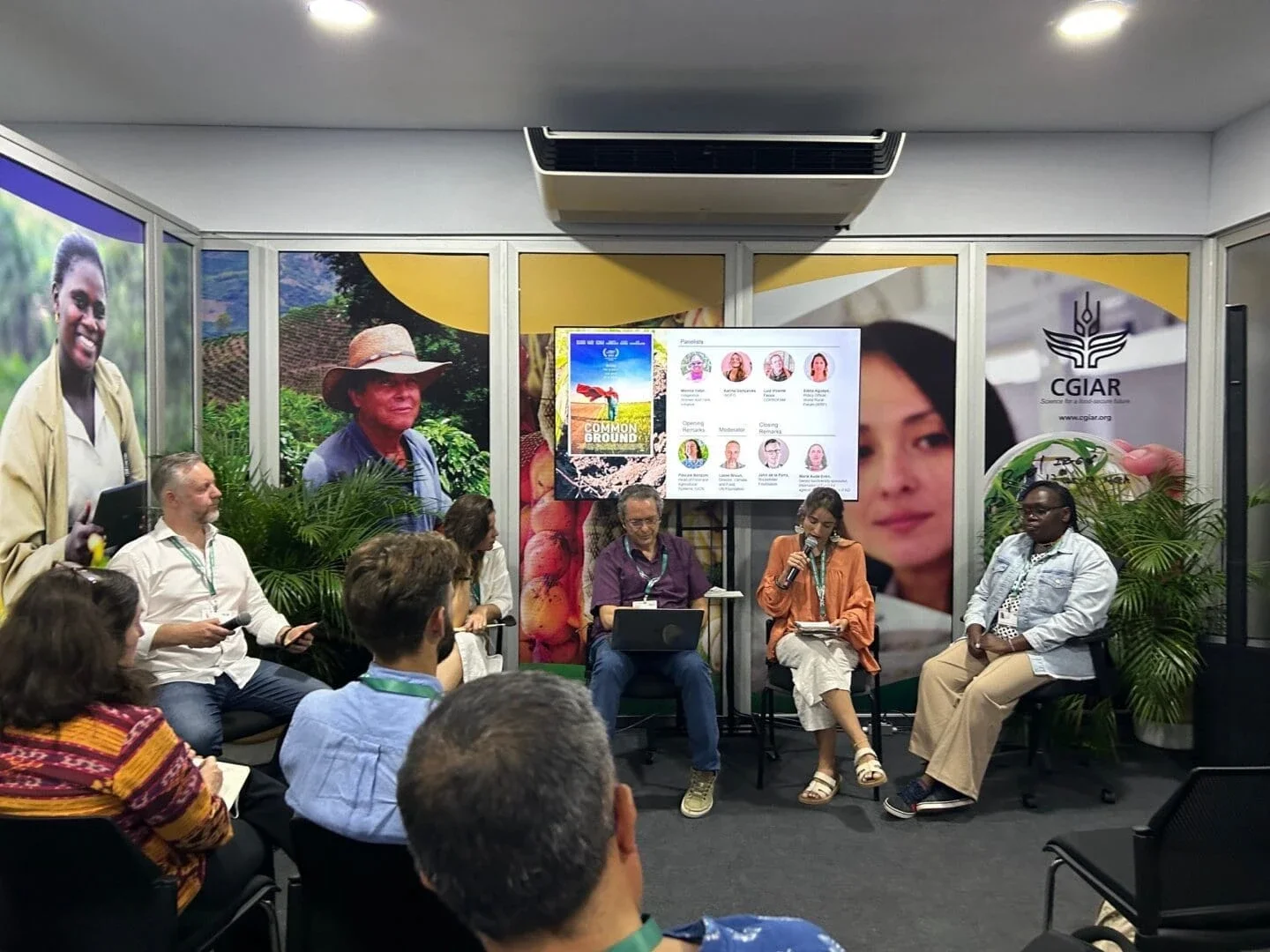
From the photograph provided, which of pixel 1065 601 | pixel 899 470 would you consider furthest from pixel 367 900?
pixel 899 470

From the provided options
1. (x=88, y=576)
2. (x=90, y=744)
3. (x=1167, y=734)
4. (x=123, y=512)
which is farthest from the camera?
(x=1167, y=734)

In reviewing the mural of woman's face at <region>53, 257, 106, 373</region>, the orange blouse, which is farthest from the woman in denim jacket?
the mural of woman's face at <region>53, 257, 106, 373</region>

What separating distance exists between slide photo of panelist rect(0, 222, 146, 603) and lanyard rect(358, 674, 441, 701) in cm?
163

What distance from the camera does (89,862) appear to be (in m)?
1.54

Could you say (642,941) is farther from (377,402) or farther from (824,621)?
(377,402)

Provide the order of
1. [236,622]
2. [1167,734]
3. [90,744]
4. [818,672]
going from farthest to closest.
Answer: [1167,734]
[818,672]
[236,622]
[90,744]

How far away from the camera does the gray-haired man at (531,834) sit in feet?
2.57

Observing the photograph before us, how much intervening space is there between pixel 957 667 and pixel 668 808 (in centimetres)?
139

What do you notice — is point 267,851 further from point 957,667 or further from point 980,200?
point 980,200

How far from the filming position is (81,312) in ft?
10.6

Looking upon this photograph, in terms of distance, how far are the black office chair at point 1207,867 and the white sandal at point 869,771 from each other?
1.65 m

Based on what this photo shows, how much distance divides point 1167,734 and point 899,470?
5.82ft

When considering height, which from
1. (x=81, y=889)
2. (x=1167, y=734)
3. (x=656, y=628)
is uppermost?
(x=656, y=628)

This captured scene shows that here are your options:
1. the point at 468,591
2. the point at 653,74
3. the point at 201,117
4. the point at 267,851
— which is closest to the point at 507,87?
the point at 653,74
